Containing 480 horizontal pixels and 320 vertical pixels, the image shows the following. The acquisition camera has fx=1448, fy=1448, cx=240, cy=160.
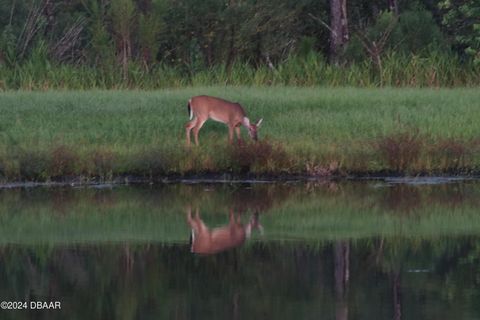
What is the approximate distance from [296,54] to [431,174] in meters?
10.3

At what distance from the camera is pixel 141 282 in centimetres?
1355

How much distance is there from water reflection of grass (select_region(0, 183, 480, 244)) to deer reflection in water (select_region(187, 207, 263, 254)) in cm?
13

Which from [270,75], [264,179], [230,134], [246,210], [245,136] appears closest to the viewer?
[246,210]

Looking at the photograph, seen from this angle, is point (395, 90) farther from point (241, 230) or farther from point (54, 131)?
point (241, 230)

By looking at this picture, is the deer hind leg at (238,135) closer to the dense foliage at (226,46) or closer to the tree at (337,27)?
the dense foliage at (226,46)

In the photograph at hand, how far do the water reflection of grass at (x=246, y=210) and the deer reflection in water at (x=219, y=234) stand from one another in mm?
126

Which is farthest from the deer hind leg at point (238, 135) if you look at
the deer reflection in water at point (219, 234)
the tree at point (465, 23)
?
the tree at point (465, 23)

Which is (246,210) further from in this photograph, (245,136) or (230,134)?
(245,136)

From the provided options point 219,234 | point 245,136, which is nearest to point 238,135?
point 245,136

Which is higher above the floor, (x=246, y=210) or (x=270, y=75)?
(x=246, y=210)

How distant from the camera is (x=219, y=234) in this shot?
53.1ft

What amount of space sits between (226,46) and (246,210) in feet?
43.0

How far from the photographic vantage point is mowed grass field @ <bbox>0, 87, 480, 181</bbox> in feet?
66.5

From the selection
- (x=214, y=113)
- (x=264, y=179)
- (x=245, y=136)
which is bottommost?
(x=264, y=179)
